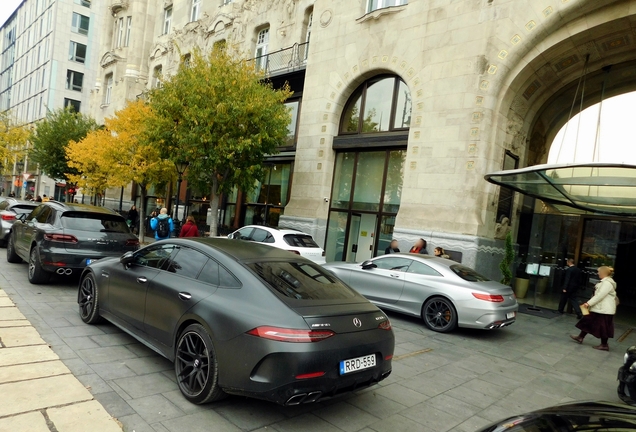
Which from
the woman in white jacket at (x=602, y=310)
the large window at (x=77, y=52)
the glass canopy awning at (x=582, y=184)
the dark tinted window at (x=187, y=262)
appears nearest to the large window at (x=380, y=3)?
the glass canopy awning at (x=582, y=184)

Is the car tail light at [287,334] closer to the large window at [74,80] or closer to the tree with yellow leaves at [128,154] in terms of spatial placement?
the tree with yellow leaves at [128,154]

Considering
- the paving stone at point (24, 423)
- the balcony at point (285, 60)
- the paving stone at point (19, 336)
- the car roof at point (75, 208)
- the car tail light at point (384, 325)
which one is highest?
the balcony at point (285, 60)

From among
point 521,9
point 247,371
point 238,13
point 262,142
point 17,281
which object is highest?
point 238,13

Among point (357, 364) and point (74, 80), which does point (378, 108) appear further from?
point (74, 80)

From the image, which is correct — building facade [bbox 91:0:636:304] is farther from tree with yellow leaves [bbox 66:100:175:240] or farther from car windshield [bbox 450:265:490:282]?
tree with yellow leaves [bbox 66:100:175:240]

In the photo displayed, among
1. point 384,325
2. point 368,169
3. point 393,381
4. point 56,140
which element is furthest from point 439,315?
point 56,140

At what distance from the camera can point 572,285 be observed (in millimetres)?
10953

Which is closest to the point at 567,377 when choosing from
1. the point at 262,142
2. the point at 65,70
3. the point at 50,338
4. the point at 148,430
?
the point at 148,430

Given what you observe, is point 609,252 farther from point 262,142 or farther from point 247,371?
point 247,371

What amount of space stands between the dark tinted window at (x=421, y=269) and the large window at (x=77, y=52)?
51.6 m

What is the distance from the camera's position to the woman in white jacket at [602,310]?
7.54 meters

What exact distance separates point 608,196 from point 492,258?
343cm

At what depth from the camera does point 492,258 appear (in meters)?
12.3

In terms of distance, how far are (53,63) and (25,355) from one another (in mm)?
51301
